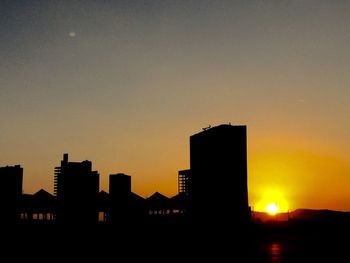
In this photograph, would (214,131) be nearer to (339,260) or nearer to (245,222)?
(245,222)

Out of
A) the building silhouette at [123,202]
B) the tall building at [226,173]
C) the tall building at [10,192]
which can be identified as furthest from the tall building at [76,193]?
the tall building at [226,173]

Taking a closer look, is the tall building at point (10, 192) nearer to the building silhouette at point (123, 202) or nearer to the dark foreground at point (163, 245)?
the building silhouette at point (123, 202)

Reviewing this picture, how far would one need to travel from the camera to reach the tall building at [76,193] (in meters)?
61.7

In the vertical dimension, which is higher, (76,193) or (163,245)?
(76,193)

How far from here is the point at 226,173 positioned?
4238 centimetres

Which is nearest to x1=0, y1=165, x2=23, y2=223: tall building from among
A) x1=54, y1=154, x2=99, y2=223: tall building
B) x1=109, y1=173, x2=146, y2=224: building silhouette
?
x1=54, y1=154, x2=99, y2=223: tall building

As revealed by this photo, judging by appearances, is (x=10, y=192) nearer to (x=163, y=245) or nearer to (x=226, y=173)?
(x=163, y=245)

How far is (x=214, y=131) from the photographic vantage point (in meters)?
43.1

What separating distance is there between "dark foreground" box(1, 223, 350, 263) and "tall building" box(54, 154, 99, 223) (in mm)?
14241

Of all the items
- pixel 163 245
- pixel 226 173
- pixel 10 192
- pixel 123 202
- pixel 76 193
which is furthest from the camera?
pixel 123 202

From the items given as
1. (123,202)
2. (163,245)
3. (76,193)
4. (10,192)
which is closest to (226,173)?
(163,245)

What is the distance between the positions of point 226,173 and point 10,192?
108 feet

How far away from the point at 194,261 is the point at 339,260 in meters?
8.78

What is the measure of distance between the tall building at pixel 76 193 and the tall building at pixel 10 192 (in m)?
5.41
